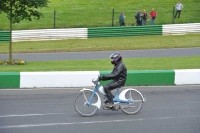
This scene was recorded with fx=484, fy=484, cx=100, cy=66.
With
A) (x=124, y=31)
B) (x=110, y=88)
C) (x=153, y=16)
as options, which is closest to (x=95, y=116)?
(x=110, y=88)

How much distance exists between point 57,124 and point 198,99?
16.4 feet

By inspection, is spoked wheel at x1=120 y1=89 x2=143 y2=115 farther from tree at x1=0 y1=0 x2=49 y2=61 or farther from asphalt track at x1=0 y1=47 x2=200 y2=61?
asphalt track at x1=0 y1=47 x2=200 y2=61

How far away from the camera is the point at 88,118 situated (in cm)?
1149

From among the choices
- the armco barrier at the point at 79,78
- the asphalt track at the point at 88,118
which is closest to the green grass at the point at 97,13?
the armco barrier at the point at 79,78

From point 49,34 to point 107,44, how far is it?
15.2 ft

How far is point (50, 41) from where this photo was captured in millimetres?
33125

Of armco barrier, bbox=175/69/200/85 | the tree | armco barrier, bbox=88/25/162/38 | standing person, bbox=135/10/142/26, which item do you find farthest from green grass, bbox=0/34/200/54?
armco barrier, bbox=175/69/200/85

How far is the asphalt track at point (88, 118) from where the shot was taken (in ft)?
33.7

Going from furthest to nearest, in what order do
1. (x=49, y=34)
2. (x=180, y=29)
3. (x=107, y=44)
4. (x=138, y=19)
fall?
(x=138, y=19)
(x=180, y=29)
(x=49, y=34)
(x=107, y=44)

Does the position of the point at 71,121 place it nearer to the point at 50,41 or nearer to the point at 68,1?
the point at 50,41

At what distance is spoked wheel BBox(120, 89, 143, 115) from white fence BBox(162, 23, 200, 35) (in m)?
23.4

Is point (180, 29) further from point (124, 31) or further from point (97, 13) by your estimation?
point (97, 13)

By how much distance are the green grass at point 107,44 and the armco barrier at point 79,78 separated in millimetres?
13183

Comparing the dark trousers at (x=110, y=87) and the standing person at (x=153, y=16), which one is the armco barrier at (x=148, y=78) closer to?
the dark trousers at (x=110, y=87)
